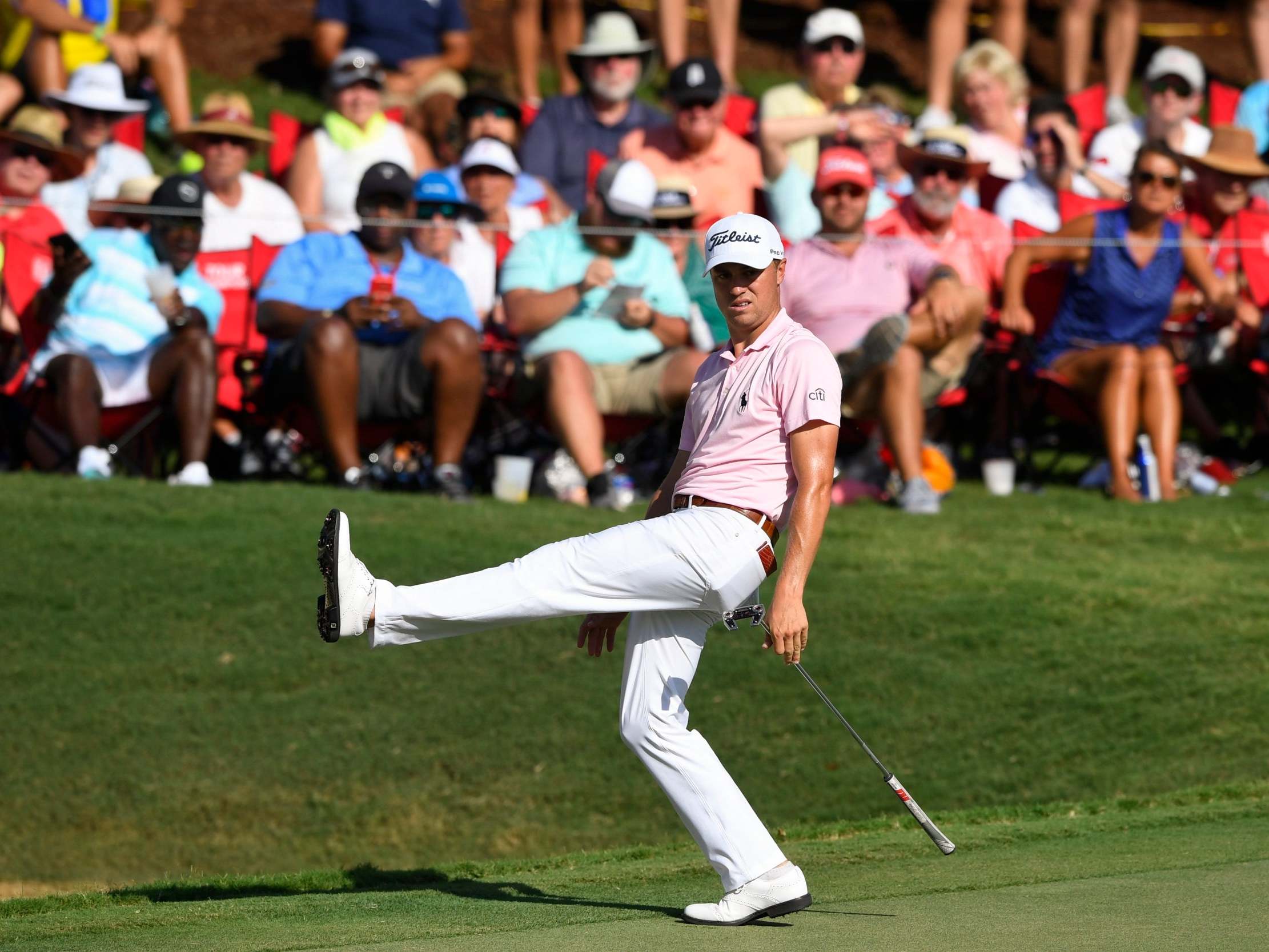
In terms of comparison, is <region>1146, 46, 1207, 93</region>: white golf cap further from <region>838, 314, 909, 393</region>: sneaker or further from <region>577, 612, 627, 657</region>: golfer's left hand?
<region>577, 612, 627, 657</region>: golfer's left hand

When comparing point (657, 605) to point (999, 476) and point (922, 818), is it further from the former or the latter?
point (999, 476)

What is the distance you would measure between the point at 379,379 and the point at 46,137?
2982 mm

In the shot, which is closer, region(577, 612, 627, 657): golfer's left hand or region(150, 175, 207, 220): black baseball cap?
region(577, 612, 627, 657): golfer's left hand

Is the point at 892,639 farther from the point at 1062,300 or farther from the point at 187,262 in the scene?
the point at 187,262

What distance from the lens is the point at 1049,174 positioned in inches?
542

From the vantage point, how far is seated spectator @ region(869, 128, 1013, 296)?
39.8ft

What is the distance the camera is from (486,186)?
12039mm

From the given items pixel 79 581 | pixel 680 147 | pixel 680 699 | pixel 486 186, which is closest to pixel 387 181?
pixel 486 186

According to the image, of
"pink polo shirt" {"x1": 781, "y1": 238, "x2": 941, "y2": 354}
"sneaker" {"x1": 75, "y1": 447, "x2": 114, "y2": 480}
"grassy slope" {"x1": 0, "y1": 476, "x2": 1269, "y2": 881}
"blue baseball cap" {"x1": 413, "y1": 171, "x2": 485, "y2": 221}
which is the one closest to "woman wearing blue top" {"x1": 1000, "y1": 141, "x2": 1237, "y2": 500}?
"pink polo shirt" {"x1": 781, "y1": 238, "x2": 941, "y2": 354}

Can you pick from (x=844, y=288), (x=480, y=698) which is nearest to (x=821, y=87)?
(x=844, y=288)

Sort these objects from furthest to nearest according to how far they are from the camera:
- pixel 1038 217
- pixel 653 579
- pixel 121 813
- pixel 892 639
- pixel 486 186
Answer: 1. pixel 1038 217
2. pixel 486 186
3. pixel 892 639
4. pixel 121 813
5. pixel 653 579

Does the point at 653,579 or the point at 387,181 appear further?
the point at 387,181

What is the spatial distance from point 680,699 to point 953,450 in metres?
7.88

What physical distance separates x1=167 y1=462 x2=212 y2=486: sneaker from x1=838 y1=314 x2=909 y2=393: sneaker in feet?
11.9
